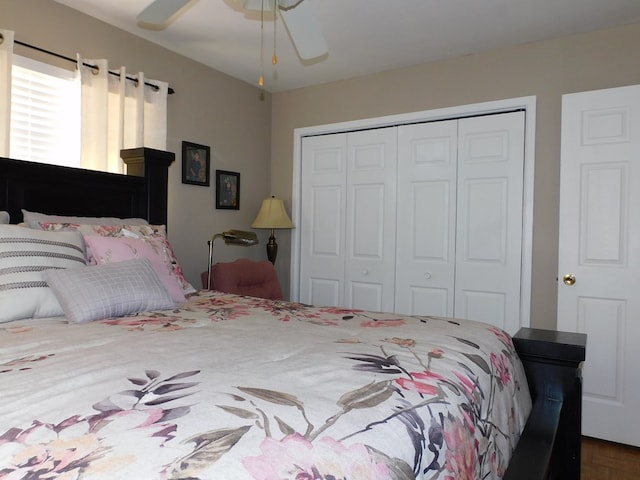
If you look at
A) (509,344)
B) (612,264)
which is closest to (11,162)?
(509,344)

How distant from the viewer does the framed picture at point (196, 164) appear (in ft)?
10.7

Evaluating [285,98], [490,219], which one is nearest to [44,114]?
[285,98]

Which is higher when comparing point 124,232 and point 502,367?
point 124,232

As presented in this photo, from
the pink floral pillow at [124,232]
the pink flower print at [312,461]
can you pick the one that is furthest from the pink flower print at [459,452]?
the pink floral pillow at [124,232]

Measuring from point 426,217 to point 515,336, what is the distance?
1.84m

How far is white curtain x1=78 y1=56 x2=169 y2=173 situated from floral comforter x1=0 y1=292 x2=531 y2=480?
4.63ft

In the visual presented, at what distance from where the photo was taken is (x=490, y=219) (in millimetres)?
3113

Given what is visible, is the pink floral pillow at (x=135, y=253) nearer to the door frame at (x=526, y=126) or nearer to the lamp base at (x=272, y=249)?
the lamp base at (x=272, y=249)

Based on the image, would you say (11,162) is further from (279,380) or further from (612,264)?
(612,264)

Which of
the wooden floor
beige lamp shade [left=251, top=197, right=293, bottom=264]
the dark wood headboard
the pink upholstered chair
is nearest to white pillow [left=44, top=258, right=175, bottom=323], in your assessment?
the dark wood headboard

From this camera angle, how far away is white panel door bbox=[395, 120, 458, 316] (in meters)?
3.28

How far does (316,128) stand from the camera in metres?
3.85

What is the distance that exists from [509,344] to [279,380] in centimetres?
94

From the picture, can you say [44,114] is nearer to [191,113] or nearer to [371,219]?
[191,113]
